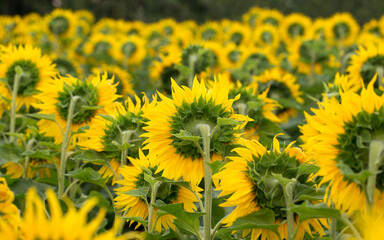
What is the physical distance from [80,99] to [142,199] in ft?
1.41

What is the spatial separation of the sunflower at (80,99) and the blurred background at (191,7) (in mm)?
4794

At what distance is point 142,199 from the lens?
1231 millimetres

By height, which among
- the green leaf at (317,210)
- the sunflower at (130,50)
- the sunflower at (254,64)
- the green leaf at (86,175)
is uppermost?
the sunflower at (130,50)

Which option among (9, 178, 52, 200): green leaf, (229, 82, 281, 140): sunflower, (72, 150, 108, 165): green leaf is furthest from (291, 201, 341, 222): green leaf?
(9, 178, 52, 200): green leaf

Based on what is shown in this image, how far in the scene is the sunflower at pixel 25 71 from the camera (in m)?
1.80

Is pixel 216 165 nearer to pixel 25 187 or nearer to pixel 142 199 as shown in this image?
pixel 142 199

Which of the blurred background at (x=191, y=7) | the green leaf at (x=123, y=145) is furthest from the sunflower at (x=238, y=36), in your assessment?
the green leaf at (x=123, y=145)

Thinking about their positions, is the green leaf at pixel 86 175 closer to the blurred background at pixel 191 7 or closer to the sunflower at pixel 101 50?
the sunflower at pixel 101 50

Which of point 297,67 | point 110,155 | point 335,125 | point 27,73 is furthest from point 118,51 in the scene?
point 335,125

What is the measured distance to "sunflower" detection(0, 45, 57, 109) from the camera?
5.90ft

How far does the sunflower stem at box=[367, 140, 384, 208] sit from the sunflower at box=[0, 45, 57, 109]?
1265 mm

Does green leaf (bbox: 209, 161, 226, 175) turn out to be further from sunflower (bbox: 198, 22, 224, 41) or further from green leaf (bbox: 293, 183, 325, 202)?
sunflower (bbox: 198, 22, 224, 41)

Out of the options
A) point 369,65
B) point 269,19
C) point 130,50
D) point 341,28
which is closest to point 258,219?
point 369,65

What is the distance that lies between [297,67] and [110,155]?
2120mm
